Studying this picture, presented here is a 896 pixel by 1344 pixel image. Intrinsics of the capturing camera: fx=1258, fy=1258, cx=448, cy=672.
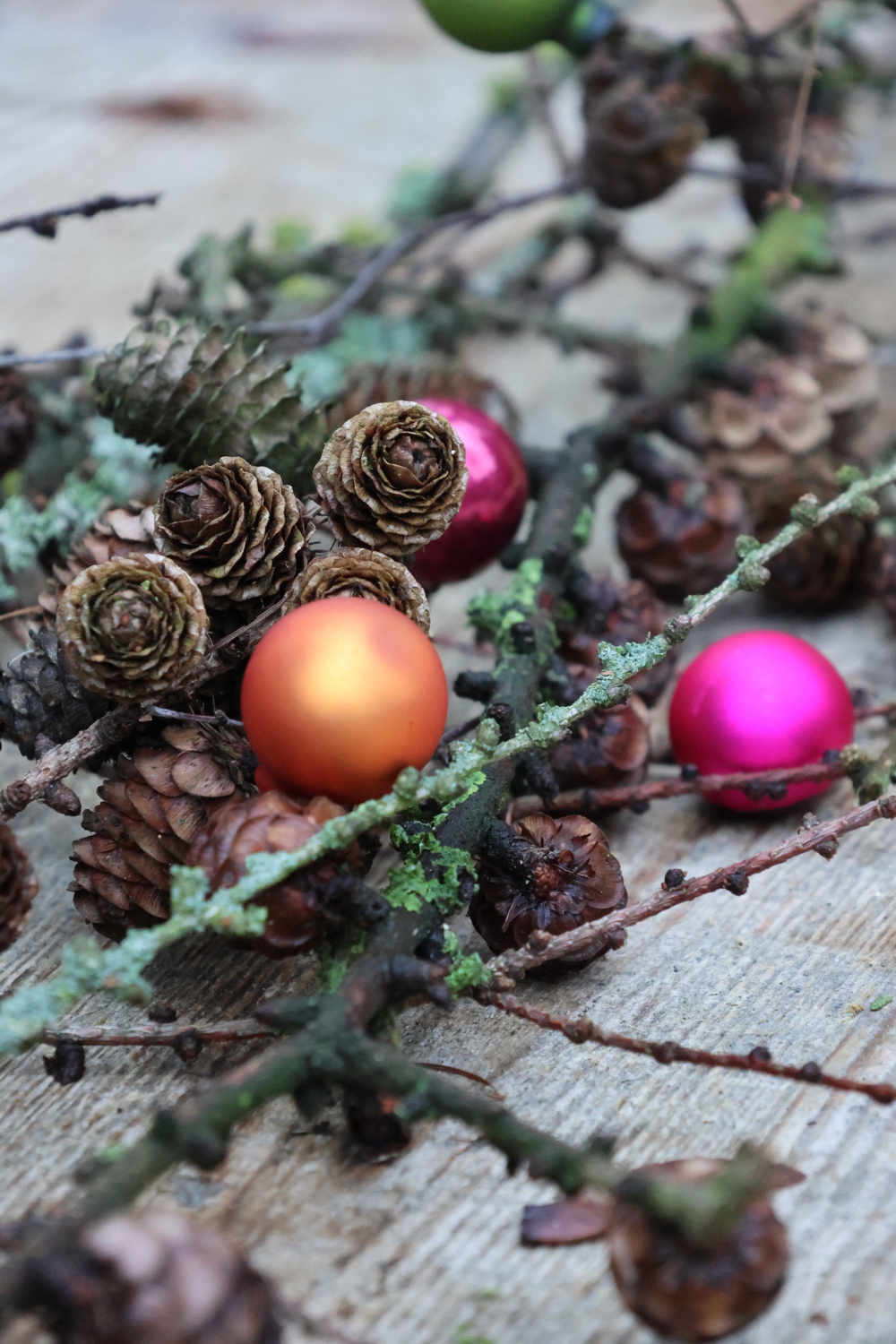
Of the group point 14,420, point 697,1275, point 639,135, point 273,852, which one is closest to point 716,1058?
point 697,1275

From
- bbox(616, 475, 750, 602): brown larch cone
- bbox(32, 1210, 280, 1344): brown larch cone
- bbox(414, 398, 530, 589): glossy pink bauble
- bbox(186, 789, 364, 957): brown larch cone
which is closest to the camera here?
bbox(32, 1210, 280, 1344): brown larch cone

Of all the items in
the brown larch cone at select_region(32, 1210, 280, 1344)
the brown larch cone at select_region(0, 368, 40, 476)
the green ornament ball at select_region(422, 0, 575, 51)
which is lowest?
the brown larch cone at select_region(32, 1210, 280, 1344)

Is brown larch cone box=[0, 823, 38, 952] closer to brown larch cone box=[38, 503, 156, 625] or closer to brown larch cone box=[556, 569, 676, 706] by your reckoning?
brown larch cone box=[38, 503, 156, 625]

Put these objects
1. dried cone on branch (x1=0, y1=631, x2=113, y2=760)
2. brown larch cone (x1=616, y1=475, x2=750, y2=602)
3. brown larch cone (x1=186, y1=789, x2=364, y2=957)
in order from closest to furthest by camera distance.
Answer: brown larch cone (x1=186, y1=789, x2=364, y2=957) < dried cone on branch (x1=0, y1=631, x2=113, y2=760) < brown larch cone (x1=616, y1=475, x2=750, y2=602)

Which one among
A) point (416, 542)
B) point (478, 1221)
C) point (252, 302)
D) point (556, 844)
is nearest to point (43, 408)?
point (252, 302)

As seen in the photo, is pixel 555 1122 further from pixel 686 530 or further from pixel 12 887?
pixel 686 530

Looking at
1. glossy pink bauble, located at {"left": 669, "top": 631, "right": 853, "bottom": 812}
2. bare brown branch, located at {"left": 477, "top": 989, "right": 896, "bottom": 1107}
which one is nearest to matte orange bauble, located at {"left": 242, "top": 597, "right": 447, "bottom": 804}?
bare brown branch, located at {"left": 477, "top": 989, "right": 896, "bottom": 1107}

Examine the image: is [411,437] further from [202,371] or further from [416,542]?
[202,371]
